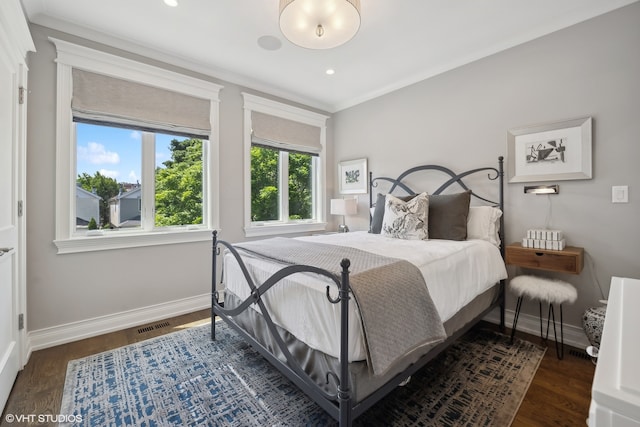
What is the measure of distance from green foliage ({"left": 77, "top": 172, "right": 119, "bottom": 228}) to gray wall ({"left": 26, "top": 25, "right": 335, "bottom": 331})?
0.27 m

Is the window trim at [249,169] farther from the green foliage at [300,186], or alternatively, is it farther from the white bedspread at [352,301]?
the white bedspread at [352,301]

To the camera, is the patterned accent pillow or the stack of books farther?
the patterned accent pillow

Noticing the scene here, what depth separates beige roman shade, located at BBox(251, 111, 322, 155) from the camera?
→ 362 cm

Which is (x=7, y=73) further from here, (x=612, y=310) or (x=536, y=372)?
(x=536, y=372)

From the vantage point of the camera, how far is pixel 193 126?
3059 millimetres

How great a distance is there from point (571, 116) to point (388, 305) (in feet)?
7.76

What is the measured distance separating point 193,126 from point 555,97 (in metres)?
3.44

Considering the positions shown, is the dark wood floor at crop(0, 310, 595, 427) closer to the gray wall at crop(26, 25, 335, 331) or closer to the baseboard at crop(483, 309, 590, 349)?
the baseboard at crop(483, 309, 590, 349)

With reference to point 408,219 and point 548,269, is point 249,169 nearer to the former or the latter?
point 408,219

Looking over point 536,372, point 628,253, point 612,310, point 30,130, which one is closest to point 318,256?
point 612,310

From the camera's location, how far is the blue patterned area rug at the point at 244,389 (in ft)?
5.03

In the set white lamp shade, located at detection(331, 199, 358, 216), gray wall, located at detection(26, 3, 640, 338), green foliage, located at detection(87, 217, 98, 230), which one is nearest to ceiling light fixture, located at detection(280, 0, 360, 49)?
gray wall, located at detection(26, 3, 640, 338)

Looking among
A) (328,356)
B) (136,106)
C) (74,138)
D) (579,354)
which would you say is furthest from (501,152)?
(74,138)

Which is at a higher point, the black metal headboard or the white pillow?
the black metal headboard
